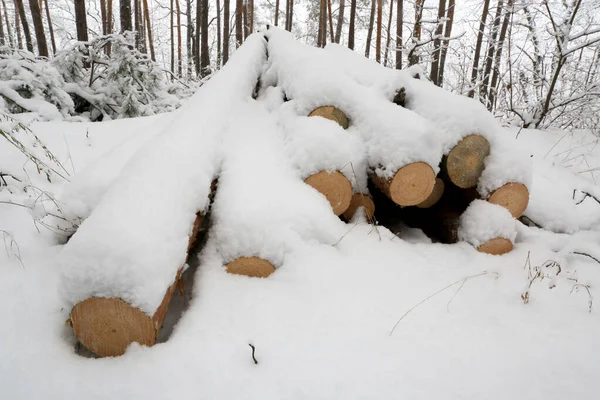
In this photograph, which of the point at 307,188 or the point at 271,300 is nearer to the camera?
the point at 271,300

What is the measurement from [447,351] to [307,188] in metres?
1.15

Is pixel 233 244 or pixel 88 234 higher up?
Answer: pixel 88 234

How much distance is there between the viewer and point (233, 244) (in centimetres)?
177

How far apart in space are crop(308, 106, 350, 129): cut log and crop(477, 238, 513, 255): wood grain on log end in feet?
4.11

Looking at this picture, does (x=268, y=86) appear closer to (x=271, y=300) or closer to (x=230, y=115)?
(x=230, y=115)

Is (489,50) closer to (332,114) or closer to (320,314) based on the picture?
(332,114)

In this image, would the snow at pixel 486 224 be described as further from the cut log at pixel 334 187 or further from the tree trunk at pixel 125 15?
the tree trunk at pixel 125 15

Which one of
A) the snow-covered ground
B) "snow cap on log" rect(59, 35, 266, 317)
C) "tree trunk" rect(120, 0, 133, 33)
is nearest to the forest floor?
the snow-covered ground

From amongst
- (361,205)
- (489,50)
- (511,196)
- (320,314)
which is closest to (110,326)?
(320,314)

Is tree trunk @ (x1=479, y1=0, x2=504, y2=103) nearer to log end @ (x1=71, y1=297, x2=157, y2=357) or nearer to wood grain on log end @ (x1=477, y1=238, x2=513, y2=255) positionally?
wood grain on log end @ (x1=477, y1=238, x2=513, y2=255)

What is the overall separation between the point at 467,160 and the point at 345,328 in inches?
54.9

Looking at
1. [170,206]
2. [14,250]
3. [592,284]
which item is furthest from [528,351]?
[14,250]

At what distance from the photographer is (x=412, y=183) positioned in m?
2.09

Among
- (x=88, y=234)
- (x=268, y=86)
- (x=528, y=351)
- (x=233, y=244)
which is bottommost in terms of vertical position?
(x=528, y=351)
